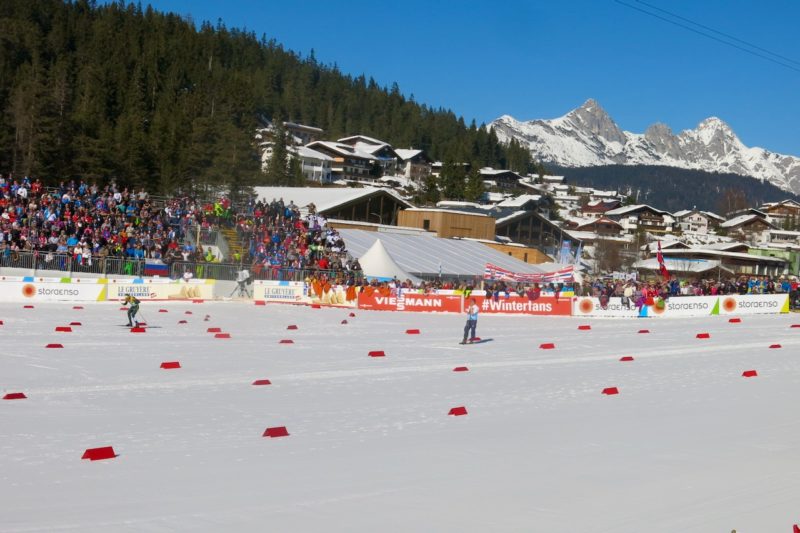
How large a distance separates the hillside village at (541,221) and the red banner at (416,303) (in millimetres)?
25690

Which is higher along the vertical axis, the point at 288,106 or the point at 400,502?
the point at 288,106

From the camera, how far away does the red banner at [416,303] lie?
37438 mm

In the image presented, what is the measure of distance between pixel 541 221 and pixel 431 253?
101 feet

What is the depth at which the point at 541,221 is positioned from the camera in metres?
82.8

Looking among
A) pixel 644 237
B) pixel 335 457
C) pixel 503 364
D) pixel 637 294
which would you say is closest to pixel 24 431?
pixel 335 457

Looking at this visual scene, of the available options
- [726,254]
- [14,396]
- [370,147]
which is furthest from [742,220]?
[14,396]

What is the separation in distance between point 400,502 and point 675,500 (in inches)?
118

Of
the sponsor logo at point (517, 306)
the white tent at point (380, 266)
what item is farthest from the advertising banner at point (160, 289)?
the sponsor logo at point (517, 306)

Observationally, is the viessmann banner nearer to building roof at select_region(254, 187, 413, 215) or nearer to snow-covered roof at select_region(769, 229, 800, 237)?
building roof at select_region(254, 187, 413, 215)

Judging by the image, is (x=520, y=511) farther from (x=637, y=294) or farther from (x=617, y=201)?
(x=617, y=201)

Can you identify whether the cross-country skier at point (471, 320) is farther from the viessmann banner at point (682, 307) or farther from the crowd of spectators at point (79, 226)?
the crowd of spectators at point (79, 226)

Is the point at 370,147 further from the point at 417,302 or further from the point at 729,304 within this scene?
the point at 729,304

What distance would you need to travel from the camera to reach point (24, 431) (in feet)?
39.9

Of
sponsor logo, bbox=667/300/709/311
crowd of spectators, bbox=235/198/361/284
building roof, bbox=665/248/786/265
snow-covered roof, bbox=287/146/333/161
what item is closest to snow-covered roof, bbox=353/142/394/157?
snow-covered roof, bbox=287/146/333/161
